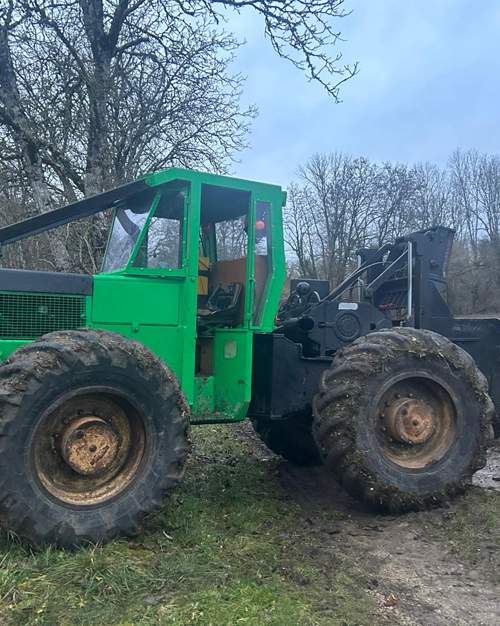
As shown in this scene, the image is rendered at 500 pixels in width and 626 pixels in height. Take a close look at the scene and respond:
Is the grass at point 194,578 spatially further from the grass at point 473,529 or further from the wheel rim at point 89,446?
the grass at point 473,529

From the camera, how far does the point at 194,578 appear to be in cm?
358

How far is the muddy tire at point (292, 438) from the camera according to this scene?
6.78 m

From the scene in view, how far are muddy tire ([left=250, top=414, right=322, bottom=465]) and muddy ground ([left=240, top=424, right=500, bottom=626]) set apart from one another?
2.78ft

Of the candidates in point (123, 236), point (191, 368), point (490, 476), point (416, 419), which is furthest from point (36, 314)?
point (490, 476)

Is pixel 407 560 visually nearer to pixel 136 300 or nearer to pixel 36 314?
pixel 136 300

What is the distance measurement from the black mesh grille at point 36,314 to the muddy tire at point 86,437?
21.9 inches

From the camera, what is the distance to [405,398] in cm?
541

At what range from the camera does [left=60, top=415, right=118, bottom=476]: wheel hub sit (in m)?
4.11

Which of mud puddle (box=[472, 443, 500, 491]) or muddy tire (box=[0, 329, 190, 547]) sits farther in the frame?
mud puddle (box=[472, 443, 500, 491])

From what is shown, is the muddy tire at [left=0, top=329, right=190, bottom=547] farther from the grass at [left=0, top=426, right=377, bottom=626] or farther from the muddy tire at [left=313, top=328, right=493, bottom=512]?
the muddy tire at [left=313, top=328, right=493, bottom=512]

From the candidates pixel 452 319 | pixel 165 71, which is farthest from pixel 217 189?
pixel 165 71

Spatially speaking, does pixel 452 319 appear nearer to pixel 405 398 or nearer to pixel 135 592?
pixel 405 398

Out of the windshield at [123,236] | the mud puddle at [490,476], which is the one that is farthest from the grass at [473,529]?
the windshield at [123,236]

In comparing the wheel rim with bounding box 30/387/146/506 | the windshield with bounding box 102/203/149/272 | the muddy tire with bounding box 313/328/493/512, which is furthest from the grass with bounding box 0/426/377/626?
the windshield with bounding box 102/203/149/272
